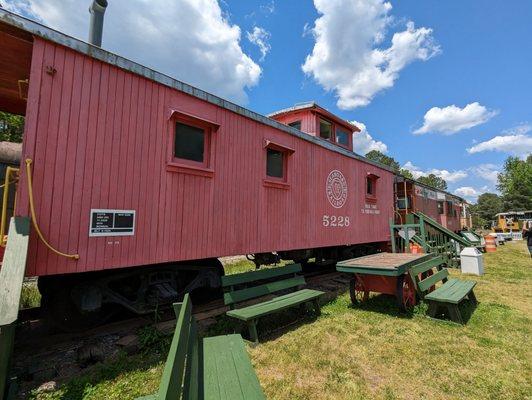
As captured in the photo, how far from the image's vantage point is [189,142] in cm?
480

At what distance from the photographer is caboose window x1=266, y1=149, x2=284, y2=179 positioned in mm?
6203

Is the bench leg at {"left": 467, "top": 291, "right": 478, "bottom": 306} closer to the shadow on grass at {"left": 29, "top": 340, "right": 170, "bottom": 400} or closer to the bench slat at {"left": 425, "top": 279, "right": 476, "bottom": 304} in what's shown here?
the bench slat at {"left": 425, "top": 279, "right": 476, "bottom": 304}

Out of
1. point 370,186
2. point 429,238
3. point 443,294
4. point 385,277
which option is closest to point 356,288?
point 385,277

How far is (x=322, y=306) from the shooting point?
19.0 ft

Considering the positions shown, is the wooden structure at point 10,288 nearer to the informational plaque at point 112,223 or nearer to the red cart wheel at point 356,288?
the informational plaque at point 112,223

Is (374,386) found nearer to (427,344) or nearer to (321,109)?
(427,344)

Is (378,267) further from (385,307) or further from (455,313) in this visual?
→ (455,313)

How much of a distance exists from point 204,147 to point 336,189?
4.36 meters

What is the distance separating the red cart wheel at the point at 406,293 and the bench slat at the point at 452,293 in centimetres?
40

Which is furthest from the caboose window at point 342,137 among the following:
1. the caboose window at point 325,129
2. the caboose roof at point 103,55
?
the caboose roof at point 103,55

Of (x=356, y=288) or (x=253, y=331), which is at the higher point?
(x=356, y=288)

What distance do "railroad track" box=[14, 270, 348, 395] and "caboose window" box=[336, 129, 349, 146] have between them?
7.77 m

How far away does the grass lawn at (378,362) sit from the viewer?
9.80ft

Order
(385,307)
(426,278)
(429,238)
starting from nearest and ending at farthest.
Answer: (385,307), (426,278), (429,238)
